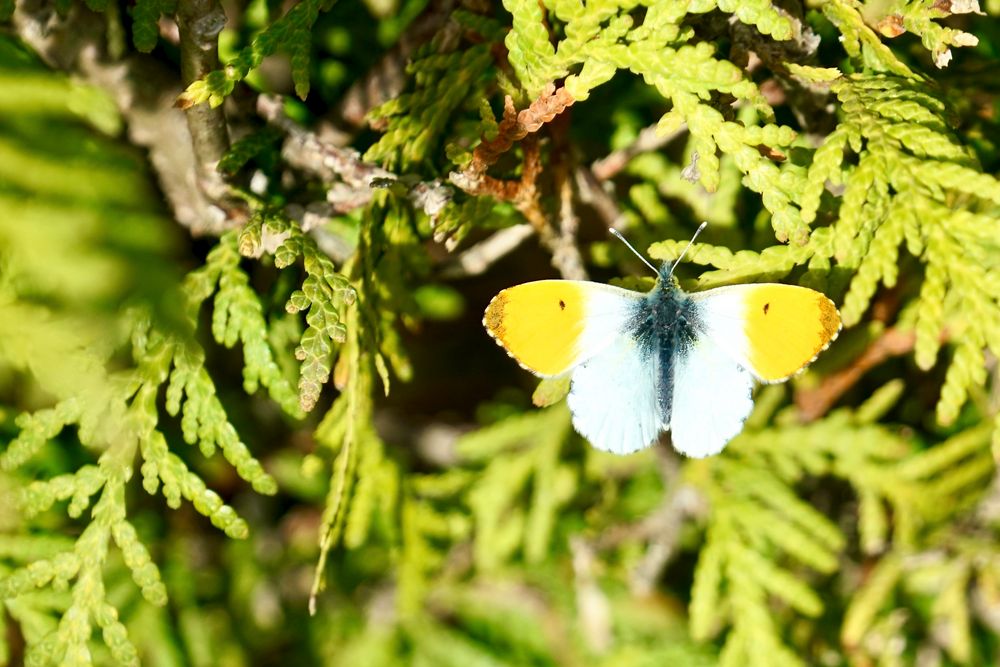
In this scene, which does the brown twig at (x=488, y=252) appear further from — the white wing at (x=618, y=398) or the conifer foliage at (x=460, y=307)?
the white wing at (x=618, y=398)

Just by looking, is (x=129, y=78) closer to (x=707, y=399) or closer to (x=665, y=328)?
(x=665, y=328)

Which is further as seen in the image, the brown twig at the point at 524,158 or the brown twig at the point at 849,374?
the brown twig at the point at 849,374

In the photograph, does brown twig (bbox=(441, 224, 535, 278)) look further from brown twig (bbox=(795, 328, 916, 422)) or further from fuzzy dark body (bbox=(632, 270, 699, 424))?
brown twig (bbox=(795, 328, 916, 422))

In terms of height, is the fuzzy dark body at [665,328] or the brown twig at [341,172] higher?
the brown twig at [341,172]

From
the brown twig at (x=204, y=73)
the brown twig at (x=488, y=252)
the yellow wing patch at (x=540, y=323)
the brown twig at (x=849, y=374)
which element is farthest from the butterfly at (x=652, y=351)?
the brown twig at (x=849, y=374)

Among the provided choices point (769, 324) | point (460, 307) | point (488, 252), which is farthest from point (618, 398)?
point (460, 307)

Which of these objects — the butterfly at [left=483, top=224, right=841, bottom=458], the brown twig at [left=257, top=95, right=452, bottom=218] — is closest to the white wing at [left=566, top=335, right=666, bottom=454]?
the butterfly at [left=483, top=224, right=841, bottom=458]

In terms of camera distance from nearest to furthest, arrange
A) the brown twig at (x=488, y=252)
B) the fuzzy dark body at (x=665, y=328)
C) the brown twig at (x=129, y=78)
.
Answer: the fuzzy dark body at (x=665, y=328) < the brown twig at (x=129, y=78) < the brown twig at (x=488, y=252)
